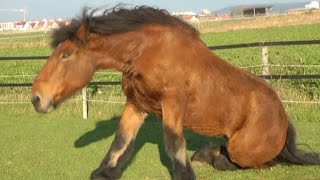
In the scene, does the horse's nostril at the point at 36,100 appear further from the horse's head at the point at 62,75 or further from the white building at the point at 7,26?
the white building at the point at 7,26

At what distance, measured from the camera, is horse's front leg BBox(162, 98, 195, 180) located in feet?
18.8

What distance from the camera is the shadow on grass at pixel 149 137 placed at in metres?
8.32

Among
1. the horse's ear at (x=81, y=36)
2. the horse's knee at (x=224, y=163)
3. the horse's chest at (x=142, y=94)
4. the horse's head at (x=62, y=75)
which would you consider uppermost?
the horse's ear at (x=81, y=36)

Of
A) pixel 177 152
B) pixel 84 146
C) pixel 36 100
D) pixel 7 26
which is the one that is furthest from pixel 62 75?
pixel 7 26

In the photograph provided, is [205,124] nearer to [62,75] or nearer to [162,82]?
[162,82]

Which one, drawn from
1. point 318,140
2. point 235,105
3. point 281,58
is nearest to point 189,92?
point 235,105

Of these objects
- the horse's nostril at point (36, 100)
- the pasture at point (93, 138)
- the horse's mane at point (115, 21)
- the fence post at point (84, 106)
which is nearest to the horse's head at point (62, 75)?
the horse's nostril at point (36, 100)

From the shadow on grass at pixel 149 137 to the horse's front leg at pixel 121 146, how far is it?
0.95 meters

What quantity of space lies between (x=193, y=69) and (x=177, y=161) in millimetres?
994

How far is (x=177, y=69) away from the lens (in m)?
5.65

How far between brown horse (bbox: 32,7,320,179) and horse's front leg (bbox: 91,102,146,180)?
0.04 feet

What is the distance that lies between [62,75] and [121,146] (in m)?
1.28

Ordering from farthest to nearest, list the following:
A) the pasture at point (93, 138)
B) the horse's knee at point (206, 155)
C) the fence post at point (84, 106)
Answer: the fence post at point (84, 106) → the horse's knee at point (206, 155) → the pasture at point (93, 138)

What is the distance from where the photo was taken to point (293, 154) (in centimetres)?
679
